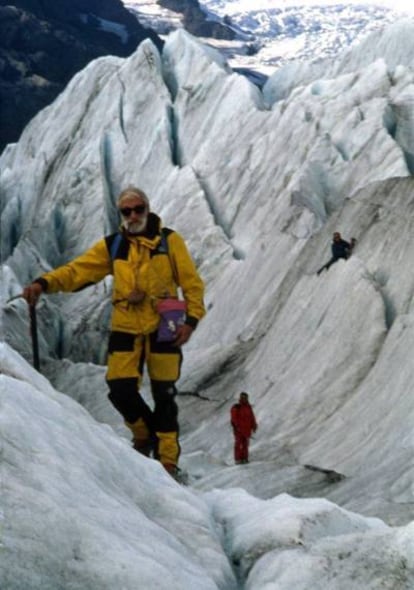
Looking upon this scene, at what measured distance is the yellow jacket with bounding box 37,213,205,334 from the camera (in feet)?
18.4

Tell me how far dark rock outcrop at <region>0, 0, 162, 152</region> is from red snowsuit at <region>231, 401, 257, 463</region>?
5941 cm

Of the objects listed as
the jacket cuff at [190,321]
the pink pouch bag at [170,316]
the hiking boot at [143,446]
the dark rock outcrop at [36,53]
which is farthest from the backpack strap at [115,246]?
the dark rock outcrop at [36,53]

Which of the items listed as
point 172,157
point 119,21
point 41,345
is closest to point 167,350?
point 41,345

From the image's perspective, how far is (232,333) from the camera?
58.9 ft

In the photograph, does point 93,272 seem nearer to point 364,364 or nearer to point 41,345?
point 364,364

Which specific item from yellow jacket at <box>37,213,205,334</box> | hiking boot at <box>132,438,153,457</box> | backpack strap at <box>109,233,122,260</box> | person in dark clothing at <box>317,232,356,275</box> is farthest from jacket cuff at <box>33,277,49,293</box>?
person in dark clothing at <box>317,232,356,275</box>

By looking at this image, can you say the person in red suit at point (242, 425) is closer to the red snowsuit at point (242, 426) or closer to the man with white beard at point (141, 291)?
the red snowsuit at point (242, 426)

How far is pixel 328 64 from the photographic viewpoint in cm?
3459

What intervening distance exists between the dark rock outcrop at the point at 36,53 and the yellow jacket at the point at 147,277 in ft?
211

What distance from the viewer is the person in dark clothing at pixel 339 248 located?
15.2 m

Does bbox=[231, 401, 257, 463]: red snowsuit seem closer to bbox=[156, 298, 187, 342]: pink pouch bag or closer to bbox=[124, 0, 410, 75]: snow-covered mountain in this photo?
bbox=[156, 298, 187, 342]: pink pouch bag

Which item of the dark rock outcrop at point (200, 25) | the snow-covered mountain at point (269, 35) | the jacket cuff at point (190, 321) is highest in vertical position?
the jacket cuff at point (190, 321)

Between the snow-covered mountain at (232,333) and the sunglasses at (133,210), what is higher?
the sunglasses at (133,210)

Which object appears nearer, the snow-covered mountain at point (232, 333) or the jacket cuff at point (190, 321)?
the snow-covered mountain at point (232, 333)
